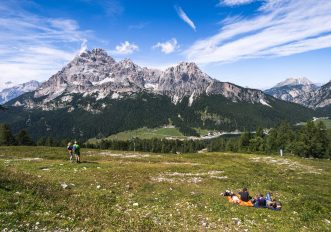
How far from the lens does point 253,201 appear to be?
3020 cm

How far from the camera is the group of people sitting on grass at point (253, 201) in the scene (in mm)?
28159

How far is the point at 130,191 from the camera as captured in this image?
29.3m

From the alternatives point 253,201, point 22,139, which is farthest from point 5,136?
point 253,201

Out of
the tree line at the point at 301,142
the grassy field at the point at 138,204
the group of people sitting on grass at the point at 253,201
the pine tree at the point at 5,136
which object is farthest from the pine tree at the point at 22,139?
the group of people sitting on grass at the point at 253,201

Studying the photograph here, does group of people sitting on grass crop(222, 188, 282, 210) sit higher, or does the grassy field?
the grassy field

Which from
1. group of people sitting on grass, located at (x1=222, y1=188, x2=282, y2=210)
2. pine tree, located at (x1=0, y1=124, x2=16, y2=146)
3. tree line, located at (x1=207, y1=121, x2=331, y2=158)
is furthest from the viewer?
pine tree, located at (x1=0, y1=124, x2=16, y2=146)

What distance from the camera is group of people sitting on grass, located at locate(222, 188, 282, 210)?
92.4 feet

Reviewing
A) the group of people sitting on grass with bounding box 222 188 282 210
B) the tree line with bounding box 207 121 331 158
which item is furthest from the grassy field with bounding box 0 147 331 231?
the tree line with bounding box 207 121 331 158

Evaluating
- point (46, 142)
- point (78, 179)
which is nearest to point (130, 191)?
point (78, 179)

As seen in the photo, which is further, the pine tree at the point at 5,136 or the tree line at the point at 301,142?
the pine tree at the point at 5,136

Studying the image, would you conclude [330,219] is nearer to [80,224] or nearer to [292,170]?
[80,224]

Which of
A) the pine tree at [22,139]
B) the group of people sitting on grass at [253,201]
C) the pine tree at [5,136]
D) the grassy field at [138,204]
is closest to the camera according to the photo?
the grassy field at [138,204]

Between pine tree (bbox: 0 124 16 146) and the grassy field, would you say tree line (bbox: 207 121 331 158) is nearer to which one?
the grassy field

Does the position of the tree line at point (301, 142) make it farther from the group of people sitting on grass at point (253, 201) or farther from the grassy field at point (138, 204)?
the group of people sitting on grass at point (253, 201)
